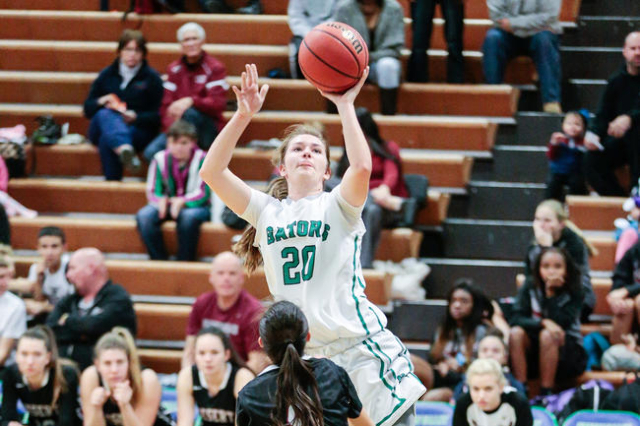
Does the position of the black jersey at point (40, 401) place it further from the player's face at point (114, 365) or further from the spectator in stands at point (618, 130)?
the spectator in stands at point (618, 130)

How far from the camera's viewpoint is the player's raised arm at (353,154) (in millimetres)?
3803

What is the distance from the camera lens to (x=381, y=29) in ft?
28.2

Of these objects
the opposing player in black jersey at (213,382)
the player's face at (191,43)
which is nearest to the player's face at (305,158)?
the opposing player in black jersey at (213,382)

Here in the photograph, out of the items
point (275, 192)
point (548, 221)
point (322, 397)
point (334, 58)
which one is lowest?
point (548, 221)

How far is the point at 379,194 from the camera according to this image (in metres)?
7.63

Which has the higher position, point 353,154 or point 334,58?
point 334,58

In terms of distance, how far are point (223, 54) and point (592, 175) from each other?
3357 millimetres

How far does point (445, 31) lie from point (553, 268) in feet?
8.78

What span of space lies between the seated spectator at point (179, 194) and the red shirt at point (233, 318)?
0.95m

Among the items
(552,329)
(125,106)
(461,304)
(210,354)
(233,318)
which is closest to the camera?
(210,354)

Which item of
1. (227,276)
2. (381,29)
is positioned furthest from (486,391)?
(381,29)

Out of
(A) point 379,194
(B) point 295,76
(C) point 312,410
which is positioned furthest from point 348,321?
(B) point 295,76

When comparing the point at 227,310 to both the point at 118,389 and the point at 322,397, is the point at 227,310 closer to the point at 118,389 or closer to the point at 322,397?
the point at 118,389

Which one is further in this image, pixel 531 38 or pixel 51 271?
pixel 531 38
